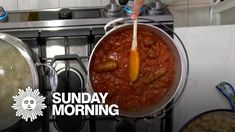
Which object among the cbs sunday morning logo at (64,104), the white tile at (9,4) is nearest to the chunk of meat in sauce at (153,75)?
the cbs sunday morning logo at (64,104)

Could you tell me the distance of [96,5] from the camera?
111 cm

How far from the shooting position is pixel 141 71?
77 cm

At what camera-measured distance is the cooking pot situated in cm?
71

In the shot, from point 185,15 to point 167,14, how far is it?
0.29m

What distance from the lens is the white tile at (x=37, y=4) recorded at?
110 centimetres

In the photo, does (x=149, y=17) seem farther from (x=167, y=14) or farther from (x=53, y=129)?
(x=53, y=129)

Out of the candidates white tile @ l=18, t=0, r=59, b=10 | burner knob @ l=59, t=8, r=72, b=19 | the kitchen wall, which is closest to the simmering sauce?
burner knob @ l=59, t=8, r=72, b=19

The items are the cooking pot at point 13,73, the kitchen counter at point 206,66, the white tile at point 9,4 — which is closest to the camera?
the cooking pot at point 13,73

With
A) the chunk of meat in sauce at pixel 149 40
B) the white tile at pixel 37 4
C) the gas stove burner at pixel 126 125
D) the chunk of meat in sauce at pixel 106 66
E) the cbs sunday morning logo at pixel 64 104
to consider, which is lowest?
the gas stove burner at pixel 126 125

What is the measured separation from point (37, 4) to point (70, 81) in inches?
17.2

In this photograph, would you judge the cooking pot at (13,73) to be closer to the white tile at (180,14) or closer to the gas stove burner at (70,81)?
the gas stove burner at (70,81)

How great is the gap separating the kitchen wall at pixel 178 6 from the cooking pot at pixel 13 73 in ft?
1.39

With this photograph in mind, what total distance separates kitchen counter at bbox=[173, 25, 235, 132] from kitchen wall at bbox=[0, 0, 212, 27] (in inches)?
7.8

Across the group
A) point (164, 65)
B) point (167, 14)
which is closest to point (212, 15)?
point (167, 14)
